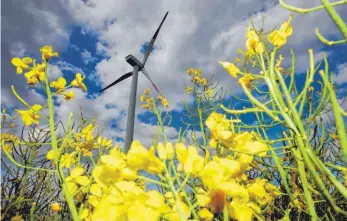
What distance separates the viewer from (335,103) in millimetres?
700

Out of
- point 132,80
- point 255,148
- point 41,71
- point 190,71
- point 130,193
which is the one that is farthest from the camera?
point 132,80

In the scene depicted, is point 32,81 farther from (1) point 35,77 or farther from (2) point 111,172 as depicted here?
(2) point 111,172

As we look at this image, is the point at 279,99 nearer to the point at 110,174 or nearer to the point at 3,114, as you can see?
the point at 110,174

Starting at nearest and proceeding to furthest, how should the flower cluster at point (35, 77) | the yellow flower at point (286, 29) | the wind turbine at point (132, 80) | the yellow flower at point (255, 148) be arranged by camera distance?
1. the yellow flower at point (255, 148)
2. the yellow flower at point (286, 29)
3. the flower cluster at point (35, 77)
4. the wind turbine at point (132, 80)

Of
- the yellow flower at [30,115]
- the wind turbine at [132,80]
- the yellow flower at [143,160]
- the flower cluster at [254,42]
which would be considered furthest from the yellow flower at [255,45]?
the wind turbine at [132,80]

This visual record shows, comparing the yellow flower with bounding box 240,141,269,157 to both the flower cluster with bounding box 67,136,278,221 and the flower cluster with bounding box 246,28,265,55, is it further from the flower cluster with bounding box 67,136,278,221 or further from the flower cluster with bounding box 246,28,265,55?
the flower cluster with bounding box 246,28,265,55

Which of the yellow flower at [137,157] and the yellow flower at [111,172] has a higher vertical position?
the yellow flower at [137,157]

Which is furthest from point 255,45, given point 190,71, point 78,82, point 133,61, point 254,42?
point 133,61

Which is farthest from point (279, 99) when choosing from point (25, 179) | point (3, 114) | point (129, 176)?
point (3, 114)

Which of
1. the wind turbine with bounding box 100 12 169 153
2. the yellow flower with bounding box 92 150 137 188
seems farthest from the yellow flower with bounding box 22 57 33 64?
the wind turbine with bounding box 100 12 169 153

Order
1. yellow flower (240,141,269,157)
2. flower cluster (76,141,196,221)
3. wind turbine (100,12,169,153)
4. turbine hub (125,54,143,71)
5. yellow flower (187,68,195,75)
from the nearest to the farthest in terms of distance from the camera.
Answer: flower cluster (76,141,196,221), yellow flower (240,141,269,157), yellow flower (187,68,195,75), wind turbine (100,12,169,153), turbine hub (125,54,143,71)

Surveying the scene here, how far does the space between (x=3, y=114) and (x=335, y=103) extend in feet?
12.9

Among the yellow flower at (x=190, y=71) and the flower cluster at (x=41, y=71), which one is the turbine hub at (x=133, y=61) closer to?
the yellow flower at (x=190, y=71)

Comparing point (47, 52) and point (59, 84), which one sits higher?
point (47, 52)
